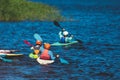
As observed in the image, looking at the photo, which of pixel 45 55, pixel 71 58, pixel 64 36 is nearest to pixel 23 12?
pixel 64 36

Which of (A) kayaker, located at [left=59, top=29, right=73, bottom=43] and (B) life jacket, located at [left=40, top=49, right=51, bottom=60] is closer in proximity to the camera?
(B) life jacket, located at [left=40, top=49, right=51, bottom=60]

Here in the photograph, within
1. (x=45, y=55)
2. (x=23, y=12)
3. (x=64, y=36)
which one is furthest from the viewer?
(x=23, y=12)

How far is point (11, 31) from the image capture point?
57.5 meters

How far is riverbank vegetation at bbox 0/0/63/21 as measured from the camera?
65.3m

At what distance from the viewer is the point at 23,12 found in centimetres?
6719

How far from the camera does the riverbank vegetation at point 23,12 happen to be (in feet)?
214

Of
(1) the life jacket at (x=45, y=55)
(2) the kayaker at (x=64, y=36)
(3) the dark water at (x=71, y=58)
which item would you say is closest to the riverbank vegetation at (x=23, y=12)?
(3) the dark water at (x=71, y=58)

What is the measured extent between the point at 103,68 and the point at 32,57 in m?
4.55

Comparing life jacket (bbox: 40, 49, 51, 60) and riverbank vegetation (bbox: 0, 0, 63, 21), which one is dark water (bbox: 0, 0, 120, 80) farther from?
riverbank vegetation (bbox: 0, 0, 63, 21)

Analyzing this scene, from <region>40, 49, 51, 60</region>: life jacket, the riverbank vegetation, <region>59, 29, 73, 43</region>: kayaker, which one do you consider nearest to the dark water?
<region>40, 49, 51, 60</region>: life jacket

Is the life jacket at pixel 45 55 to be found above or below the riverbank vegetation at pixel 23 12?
below

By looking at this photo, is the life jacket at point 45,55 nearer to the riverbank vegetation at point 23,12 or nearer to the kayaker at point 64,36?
the kayaker at point 64,36

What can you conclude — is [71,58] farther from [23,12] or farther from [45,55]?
[23,12]

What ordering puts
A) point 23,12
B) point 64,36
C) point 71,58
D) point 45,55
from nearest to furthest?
point 45,55, point 71,58, point 64,36, point 23,12
